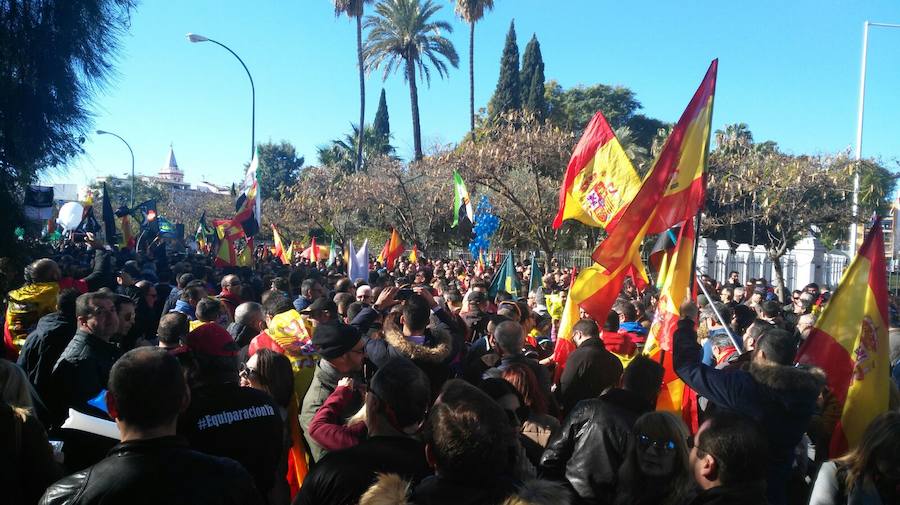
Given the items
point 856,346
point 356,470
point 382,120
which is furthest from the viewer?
point 382,120

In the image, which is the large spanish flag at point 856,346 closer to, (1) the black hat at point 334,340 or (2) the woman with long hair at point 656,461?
(2) the woman with long hair at point 656,461

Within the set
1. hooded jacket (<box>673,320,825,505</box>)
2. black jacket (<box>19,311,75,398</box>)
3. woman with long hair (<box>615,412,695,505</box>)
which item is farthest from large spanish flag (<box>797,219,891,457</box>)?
black jacket (<box>19,311,75,398</box>)

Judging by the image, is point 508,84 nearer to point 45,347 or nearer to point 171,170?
point 45,347

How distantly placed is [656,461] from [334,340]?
73.1 inches

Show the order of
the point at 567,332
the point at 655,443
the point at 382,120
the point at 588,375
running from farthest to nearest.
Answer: the point at 382,120 < the point at 567,332 < the point at 588,375 < the point at 655,443

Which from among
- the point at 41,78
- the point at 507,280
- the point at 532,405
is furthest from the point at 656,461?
the point at 507,280

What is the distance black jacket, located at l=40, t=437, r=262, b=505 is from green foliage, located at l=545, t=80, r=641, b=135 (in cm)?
4817

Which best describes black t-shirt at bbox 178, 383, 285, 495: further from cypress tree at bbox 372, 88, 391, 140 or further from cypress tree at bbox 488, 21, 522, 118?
cypress tree at bbox 372, 88, 391, 140

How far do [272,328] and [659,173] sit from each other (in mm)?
3333

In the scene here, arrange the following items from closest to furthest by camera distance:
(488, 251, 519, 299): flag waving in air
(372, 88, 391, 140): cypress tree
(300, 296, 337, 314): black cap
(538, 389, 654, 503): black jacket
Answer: (538, 389, 654, 503): black jacket
(300, 296, 337, 314): black cap
(488, 251, 519, 299): flag waving in air
(372, 88, 391, 140): cypress tree

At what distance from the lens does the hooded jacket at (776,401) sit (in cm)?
352

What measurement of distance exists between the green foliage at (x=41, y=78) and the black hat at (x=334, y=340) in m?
2.76

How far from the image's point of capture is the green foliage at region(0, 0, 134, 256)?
5578mm

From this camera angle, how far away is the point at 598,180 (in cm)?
880
